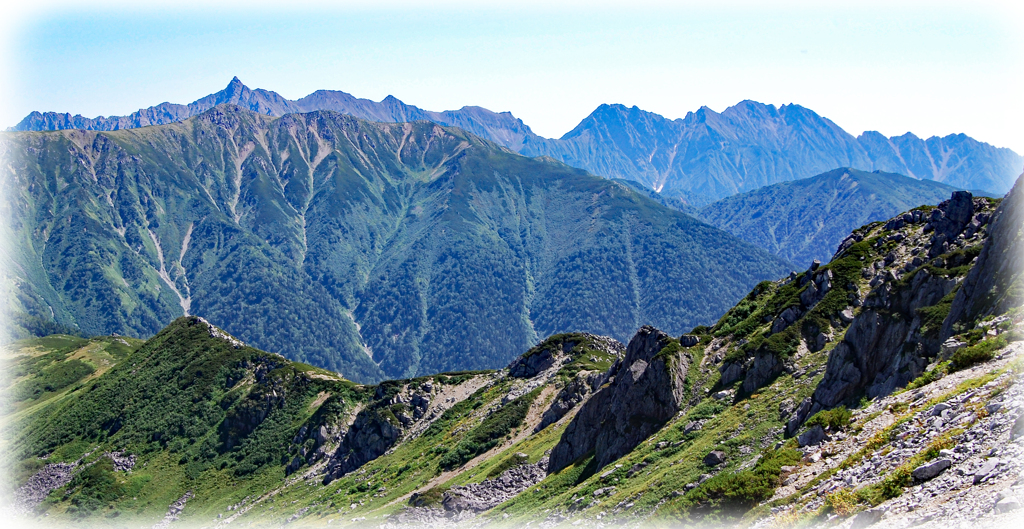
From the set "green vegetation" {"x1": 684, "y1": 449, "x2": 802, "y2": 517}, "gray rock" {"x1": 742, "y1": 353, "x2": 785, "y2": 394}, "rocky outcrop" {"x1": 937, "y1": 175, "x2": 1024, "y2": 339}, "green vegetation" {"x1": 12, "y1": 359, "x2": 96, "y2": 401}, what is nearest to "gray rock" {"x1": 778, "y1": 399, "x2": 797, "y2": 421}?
"gray rock" {"x1": 742, "y1": 353, "x2": 785, "y2": 394}

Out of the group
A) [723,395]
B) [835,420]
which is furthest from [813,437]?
[723,395]

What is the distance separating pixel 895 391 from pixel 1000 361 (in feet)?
21.4

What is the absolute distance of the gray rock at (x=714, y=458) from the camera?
41125 mm

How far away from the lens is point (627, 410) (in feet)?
199

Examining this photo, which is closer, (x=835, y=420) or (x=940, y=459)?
(x=940, y=459)

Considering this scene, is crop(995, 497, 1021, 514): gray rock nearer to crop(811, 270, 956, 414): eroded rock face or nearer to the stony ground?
the stony ground

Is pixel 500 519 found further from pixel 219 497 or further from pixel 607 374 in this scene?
pixel 219 497

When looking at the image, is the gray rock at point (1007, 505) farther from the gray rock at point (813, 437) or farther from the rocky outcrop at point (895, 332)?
the rocky outcrop at point (895, 332)

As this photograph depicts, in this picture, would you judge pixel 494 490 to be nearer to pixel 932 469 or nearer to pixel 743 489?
pixel 743 489

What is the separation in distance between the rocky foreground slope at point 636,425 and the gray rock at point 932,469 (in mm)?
57

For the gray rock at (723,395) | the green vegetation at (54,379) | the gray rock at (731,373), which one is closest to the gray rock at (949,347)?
the gray rock at (723,395)

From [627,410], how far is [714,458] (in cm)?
1935

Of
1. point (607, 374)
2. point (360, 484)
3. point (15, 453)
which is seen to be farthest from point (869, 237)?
point (15, 453)

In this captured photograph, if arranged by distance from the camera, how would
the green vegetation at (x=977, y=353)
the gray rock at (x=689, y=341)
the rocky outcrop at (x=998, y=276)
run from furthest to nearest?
the gray rock at (x=689, y=341), the rocky outcrop at (x=998, y=276), the green vegetation at (x=977, y=353)
